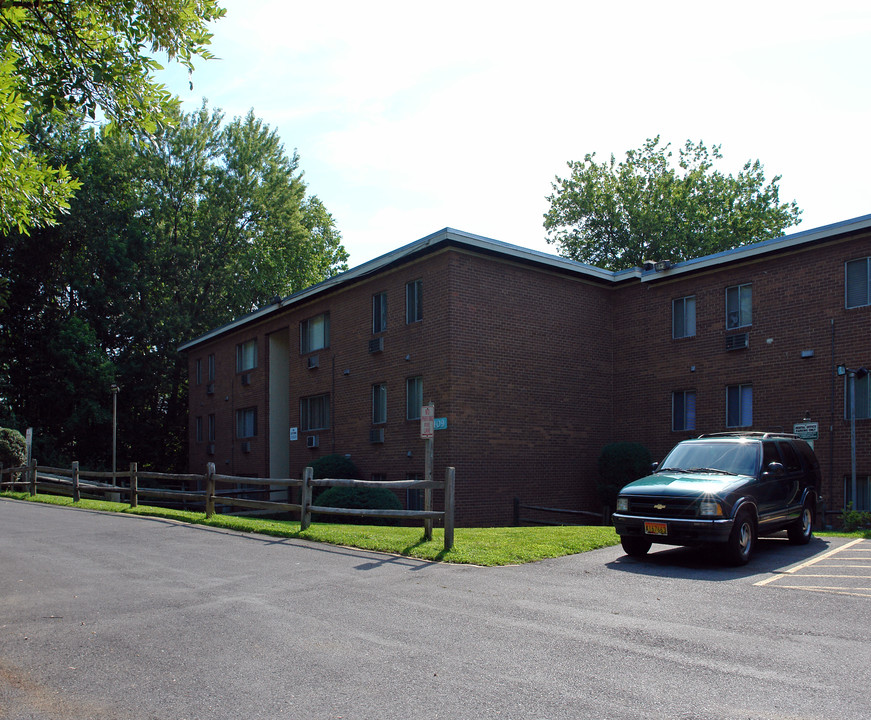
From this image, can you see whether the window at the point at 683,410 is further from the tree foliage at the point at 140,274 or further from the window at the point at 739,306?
the tree foliage at the point at 140,274

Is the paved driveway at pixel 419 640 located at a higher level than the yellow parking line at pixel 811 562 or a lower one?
higher

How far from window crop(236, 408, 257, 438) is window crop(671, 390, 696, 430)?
689 inches

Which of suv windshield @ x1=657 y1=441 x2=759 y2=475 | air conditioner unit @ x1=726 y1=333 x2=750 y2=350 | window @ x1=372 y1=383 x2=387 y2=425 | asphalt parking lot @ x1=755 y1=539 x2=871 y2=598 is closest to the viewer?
asphalt parking lot @ x1=755 y1=539 x2=871 y2=598

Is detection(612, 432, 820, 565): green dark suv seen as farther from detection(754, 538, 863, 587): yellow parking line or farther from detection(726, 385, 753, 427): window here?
detection(726, 385, 753, 427): window

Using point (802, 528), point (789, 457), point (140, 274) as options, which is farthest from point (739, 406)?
point (140, 274)

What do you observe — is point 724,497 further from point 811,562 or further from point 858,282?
point 858,282

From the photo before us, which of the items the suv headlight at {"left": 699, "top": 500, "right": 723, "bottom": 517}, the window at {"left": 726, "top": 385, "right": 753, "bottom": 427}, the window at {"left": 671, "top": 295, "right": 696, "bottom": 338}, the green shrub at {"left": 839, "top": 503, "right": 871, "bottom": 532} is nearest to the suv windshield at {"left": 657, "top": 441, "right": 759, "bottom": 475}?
the suv headlight at {"left": 699, "top": 500, "right": 723, "bottom": 517}

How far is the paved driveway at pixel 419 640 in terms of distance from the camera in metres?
5.28

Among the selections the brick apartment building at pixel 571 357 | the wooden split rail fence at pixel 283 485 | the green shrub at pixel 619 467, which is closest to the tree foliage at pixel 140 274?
the wooden split rail fence at pixel 283 485

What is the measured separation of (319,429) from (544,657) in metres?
22.1

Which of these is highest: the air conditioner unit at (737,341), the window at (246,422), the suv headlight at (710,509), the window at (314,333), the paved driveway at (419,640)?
the window at (314,333)

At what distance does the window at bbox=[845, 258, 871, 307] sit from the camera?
19312 mm

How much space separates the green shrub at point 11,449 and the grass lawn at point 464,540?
53.6ft

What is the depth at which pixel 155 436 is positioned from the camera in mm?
47062
